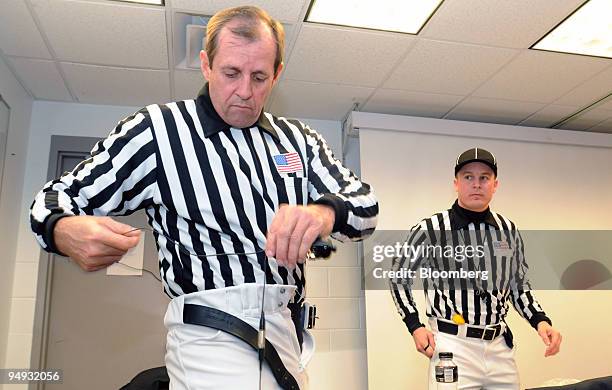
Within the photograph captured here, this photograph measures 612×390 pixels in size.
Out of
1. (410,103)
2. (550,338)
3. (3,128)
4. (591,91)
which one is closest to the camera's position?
(550,338)

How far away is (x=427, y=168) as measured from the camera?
362cm

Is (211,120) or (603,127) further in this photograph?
(603,127)

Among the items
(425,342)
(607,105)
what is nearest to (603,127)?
(607,105)

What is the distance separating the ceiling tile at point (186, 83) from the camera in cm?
301

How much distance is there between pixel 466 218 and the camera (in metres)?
2.64

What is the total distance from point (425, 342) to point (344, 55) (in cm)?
159

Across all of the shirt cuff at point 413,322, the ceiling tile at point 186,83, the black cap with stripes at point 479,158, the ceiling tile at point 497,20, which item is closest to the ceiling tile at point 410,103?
the ceiling tile at point 497,20

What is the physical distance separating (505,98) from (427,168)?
0.70m

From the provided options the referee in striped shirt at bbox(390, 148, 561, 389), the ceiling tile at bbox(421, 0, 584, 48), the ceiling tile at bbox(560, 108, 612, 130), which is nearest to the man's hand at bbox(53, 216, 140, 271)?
the referee in striped shirt at bbox(390, 148, 561, 389)

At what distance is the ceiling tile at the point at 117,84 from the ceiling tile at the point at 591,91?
266cm

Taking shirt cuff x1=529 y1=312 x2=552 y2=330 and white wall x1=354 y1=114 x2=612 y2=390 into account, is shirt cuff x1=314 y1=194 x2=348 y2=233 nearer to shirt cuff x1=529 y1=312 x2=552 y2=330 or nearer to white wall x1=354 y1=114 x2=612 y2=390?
shirt cuff x1=529 y1=312 x2=552 y2=330

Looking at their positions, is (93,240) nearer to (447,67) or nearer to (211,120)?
(211,120)

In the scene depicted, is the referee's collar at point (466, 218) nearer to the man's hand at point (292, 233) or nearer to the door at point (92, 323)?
the door at point (92, 323)

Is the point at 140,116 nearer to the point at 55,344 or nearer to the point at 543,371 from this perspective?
the point at 55,344
